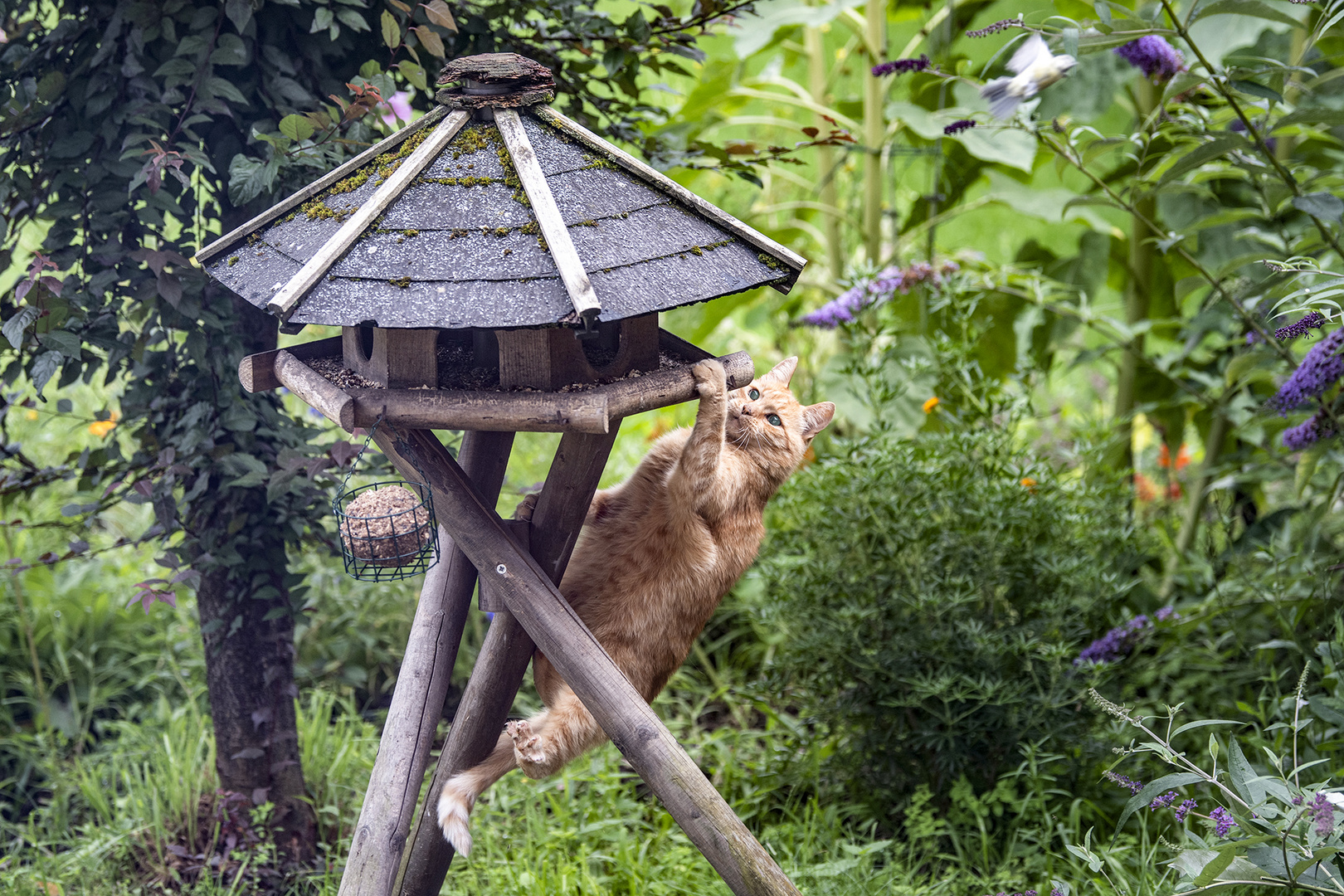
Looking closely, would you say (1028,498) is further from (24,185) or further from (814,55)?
(24,185)

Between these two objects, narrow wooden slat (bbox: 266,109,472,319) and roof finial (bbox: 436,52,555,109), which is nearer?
narrow wooden slat (bbox: 266,109,472,319)

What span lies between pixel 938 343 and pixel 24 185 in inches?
98.9

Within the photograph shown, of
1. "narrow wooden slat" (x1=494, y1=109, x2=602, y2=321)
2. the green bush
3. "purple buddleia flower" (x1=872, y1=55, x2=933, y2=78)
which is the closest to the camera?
"narrow wooden slat" (x1=494, y1=109, x2=602, y2=321)

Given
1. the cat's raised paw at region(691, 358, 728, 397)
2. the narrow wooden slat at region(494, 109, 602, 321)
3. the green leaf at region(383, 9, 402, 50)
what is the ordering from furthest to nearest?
the green leaf at region(383, 9, 402, 50) → the cat's raised paw at region(691, 358, 728, 397) → the narrow wooden slat at region(494, 109, 602, 321)

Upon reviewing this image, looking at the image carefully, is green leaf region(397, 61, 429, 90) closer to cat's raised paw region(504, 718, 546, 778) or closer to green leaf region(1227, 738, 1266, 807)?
cat's raised paw region(504, 718, 546, 778)

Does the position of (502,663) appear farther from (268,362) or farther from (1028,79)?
(1028,79)

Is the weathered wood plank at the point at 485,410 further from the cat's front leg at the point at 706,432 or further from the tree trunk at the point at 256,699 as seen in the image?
the tree trunk at the point at 256,699

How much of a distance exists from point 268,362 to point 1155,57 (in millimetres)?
2364

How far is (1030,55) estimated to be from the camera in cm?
208

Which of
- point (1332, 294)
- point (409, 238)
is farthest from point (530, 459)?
point (1332, 294)

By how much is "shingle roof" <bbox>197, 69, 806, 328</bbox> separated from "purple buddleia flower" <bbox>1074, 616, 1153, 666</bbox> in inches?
64.9

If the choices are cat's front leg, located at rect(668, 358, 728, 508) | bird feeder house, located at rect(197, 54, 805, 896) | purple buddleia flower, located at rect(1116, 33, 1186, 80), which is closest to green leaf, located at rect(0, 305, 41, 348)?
bird feeder house, located at rect(197, 54, 805, 896)

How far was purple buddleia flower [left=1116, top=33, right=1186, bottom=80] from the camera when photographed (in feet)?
8.98

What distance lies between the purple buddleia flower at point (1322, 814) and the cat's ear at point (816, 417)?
3.69 feet
